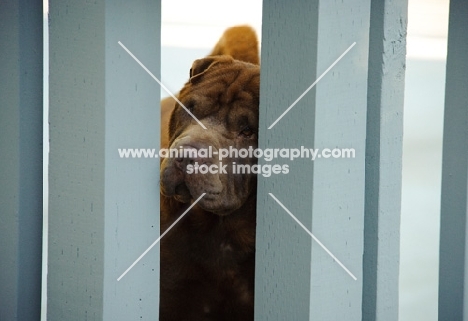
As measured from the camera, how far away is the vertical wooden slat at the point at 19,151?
66.4 inches

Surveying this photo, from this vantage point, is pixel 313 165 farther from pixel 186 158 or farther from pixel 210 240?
pixel 210 240

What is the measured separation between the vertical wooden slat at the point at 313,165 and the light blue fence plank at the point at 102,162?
0.28 metres

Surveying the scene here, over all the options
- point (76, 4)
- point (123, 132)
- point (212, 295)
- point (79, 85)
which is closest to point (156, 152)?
point (123, 132)

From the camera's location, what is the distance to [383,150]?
1.70 m

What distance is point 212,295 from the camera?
9.23 ft

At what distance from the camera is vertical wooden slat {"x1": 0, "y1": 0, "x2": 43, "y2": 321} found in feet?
5.54

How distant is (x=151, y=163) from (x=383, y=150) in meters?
0.60

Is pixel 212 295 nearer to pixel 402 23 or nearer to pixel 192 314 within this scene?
pixel 192 314

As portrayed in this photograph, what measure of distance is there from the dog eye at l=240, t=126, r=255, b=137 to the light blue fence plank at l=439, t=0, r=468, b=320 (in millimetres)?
743

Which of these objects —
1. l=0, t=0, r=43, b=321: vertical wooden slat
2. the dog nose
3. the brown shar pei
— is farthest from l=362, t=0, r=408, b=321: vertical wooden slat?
the brown shar pei

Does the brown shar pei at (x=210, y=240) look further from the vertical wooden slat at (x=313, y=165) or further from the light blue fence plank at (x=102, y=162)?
the light blue fence plank at (x=102, y=162)

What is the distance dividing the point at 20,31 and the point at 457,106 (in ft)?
4.77

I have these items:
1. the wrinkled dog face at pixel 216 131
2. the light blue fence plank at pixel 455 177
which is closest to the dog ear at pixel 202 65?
the wrinkled dog face at pixel 216 131

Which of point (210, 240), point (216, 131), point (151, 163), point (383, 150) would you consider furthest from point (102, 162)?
point (210, 240)
